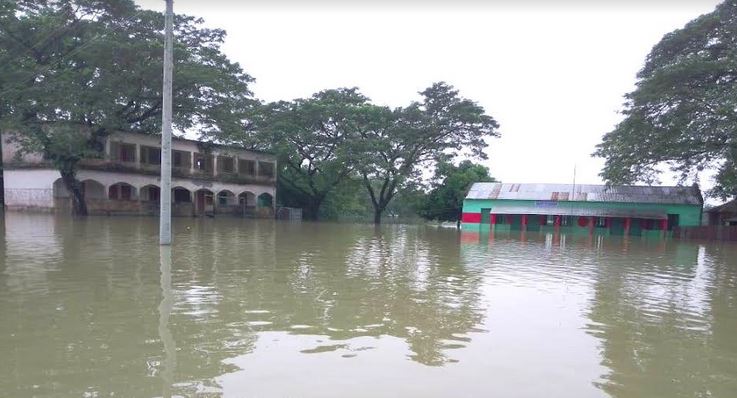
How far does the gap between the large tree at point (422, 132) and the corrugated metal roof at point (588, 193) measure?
401 centimetres

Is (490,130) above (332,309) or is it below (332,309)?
above

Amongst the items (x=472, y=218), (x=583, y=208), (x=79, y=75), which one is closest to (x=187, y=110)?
(x=79, y=75)

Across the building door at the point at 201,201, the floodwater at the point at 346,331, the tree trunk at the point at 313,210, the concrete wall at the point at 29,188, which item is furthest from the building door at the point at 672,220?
the concrete wall at the point at 29,188

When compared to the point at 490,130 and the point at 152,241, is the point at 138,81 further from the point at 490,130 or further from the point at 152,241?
the point at 490,130

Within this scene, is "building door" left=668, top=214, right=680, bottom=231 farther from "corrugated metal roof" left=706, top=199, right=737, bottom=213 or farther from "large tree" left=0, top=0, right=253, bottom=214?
"large tree" left=0, top=0, right=253, bottom=214

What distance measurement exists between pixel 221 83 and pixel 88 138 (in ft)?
26.8

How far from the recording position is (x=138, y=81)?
27.7 m

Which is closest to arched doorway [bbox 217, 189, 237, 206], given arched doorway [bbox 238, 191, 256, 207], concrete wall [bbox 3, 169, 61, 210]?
arched doorway [bbox 238, 191, 256, 207]

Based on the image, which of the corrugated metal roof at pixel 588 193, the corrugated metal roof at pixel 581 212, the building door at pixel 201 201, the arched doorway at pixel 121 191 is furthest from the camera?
the building door at pixel 201 201

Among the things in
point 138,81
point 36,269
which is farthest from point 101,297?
point 138,81

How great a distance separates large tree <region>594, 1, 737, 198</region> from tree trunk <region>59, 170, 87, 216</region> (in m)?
31.9

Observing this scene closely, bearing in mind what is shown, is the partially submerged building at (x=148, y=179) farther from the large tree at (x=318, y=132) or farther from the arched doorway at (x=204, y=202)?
the large tree at (x=318, y=132)

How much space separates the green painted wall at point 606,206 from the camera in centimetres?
3791

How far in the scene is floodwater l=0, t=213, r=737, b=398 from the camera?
420 centimetres
